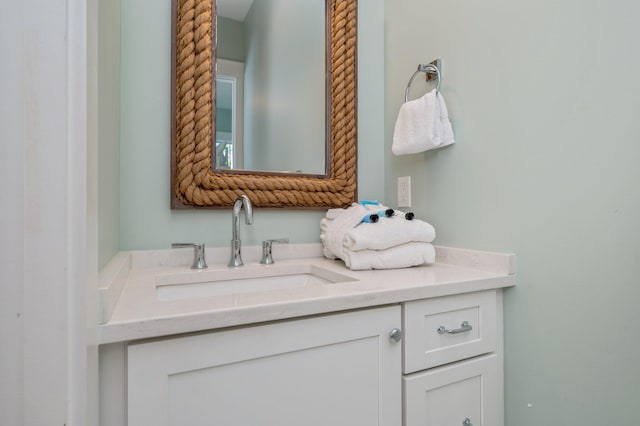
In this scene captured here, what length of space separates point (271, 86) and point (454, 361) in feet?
3.33

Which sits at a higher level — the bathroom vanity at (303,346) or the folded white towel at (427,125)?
the folded white towel at (427,125)

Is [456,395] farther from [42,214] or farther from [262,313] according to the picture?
[42,214]

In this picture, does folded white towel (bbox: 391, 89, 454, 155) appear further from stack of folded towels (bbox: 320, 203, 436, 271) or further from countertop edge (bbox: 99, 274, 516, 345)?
countertop edge (bbox: 99, 274, 516, 345)

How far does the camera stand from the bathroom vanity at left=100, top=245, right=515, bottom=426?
54cm

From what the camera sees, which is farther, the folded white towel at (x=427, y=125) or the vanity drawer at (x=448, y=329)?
the folded white towel at (x=427, y=125)

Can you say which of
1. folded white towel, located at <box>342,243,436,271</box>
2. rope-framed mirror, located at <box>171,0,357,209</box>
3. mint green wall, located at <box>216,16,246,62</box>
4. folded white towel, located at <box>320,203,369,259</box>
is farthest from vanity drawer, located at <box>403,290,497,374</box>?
mint green wall, located at <box>216,16,246,62</box>

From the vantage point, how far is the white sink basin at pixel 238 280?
0.91 metres

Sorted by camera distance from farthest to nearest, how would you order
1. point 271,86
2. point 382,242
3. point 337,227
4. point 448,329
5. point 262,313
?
point 271,86, point 337,227, point 382,242, point 448,329, point 262,313

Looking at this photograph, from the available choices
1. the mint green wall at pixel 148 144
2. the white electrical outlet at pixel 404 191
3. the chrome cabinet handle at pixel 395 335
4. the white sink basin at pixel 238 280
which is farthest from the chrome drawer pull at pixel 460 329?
the mint green wall at pixel 148 144

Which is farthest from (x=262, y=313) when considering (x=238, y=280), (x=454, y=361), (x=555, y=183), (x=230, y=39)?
(x=230, y=39)

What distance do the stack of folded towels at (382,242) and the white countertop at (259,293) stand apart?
32mm

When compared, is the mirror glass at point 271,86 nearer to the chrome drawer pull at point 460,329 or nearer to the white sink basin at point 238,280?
Answer: the white sink basin at point 238,280

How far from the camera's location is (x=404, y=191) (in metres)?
1.28

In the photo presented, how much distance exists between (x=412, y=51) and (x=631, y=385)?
3.75 feet
